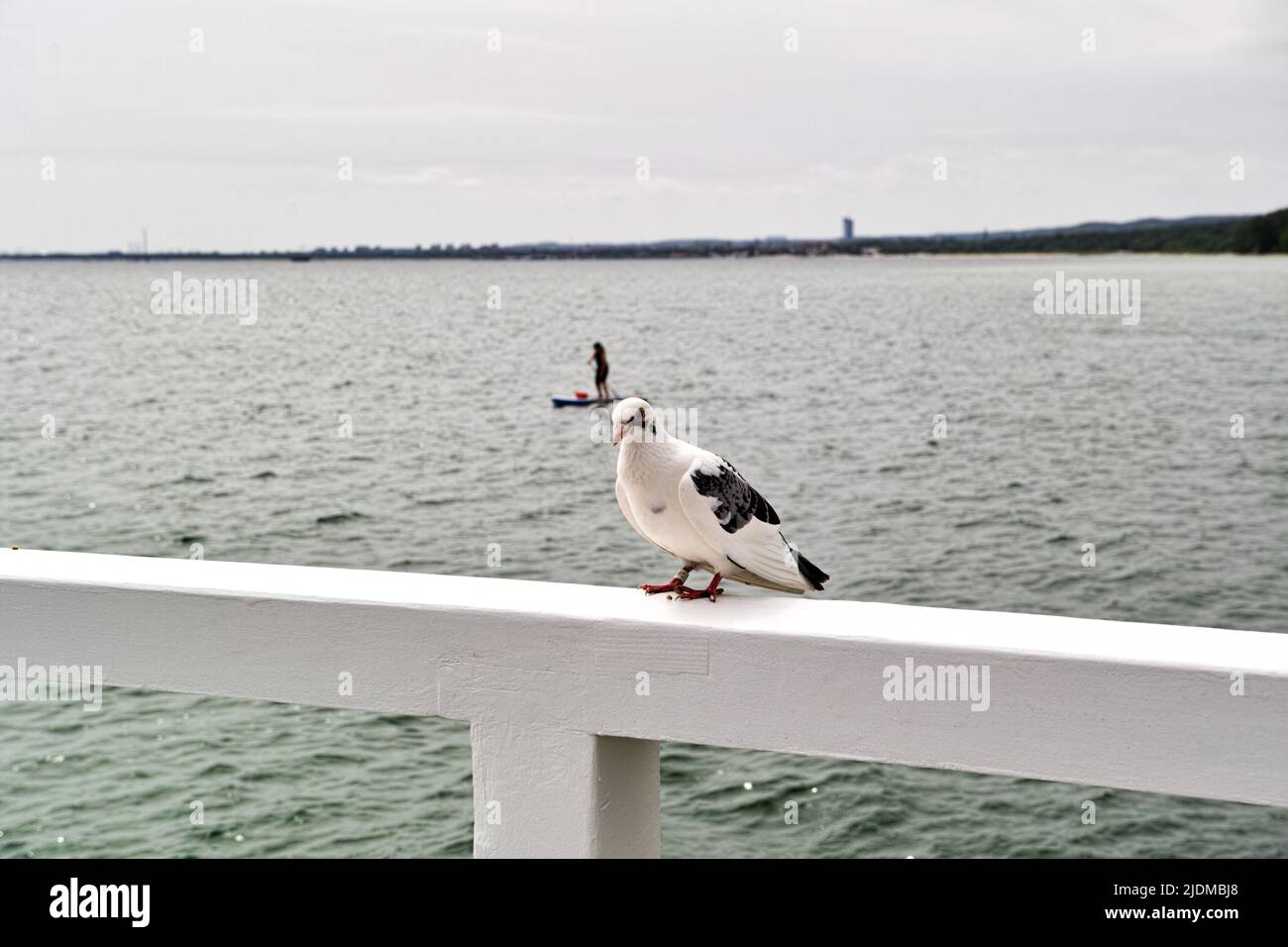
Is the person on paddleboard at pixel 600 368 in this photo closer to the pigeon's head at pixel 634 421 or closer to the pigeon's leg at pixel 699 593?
the pigeon's head at pixel 634 421

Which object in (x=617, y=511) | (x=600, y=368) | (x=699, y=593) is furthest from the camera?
(x=600, y=368)

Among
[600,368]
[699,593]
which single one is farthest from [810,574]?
[600,368]

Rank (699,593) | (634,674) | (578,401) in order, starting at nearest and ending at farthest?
1. (634,674)
2. (699,593)
3. (578,401)

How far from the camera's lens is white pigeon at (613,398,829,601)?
87.9 inches

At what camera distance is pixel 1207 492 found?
2631cm

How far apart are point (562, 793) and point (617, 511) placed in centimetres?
2254

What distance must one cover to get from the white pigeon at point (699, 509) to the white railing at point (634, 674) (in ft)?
0.76

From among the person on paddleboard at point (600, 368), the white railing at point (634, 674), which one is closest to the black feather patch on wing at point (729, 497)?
the white railing at point (634, 674)

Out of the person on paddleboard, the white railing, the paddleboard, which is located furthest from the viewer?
the paddleboard

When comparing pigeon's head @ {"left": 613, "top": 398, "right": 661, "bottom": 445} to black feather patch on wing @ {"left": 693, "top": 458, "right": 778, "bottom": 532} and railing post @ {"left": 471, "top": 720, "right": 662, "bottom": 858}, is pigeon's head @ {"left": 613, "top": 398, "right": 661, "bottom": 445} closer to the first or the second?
black feather patch on wing @ {"left": 693, "top": 458, "right": 778, "bottom": 532}

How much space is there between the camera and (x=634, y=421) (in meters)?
2.26

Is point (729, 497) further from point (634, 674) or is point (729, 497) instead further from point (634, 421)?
point (634, 674)

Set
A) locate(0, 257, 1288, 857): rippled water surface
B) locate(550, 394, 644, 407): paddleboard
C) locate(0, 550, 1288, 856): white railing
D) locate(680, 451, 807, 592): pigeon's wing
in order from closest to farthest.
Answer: locate(0, 550, 1288, 856): white railing
locate(680, 451, 807, 592): pigeon's wing
locate(0, 257, 1288, 857): rippled water surface
locate(550, 394, 644, 407): paddleboard

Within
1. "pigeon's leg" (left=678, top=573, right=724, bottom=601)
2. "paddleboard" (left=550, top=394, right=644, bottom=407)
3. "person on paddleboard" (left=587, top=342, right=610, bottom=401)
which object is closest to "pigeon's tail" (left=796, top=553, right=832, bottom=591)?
"pigeon's leg" (left=678, top=573, right=724, bottom=601)
